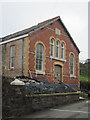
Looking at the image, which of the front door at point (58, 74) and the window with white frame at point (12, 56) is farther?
the front door at point (58, 74)

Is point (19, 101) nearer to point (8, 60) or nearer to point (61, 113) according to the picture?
point (61, 113)

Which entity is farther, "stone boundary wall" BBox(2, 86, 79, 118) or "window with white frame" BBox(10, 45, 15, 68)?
"window with white frame" BBox(10, 45, 15, 68)

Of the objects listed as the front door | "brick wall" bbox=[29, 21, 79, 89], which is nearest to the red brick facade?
"brick wall" bbox=[29, 21, 79, 89]

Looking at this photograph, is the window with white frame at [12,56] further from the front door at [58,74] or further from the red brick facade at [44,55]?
the front door at [58,74]

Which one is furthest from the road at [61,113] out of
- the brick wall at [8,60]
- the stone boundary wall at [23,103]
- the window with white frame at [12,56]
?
the window with white frame at [12,56]

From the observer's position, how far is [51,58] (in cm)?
1850

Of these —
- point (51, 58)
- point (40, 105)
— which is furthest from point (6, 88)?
point (51, 58)

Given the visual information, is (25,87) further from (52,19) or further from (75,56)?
(75,56)

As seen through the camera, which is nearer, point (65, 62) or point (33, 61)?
point (33, 61)

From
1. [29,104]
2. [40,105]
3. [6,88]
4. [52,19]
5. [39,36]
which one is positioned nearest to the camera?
[6,88]

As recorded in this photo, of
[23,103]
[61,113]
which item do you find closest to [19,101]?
[23,103]

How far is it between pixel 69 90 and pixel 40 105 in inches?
230

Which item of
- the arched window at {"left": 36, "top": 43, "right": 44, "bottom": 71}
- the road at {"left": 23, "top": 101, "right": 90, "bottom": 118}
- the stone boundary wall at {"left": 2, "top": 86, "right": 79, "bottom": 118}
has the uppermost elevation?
the arched window at {"left": 36, "top": 43, "right": 44, "bottom": 71}

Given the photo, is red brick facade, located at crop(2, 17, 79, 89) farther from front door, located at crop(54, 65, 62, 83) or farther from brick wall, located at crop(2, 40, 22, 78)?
front door, located at crop(54, 65, 62, 83)
